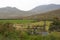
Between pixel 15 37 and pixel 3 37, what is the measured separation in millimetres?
694

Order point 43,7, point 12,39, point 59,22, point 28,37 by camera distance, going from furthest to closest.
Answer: point 43,7
point 59,22
point 28,37
point 12,39

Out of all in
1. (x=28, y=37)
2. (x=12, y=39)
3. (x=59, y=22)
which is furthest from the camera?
(x=59, y=22)

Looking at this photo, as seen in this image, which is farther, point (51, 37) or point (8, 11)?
point (8, 11)

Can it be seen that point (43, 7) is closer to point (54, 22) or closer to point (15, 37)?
point (54, 22)

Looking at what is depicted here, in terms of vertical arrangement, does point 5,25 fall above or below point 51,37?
above

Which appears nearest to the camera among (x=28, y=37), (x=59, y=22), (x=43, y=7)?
(x=28, y=37)

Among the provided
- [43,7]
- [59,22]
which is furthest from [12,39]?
[43,7]

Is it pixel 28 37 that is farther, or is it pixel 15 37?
pixel 28 37

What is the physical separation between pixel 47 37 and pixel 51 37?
0.28 m

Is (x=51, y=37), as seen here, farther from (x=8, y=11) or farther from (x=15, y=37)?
(x=8, y=11)

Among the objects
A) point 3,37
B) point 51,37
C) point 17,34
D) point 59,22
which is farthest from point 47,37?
point 59,22

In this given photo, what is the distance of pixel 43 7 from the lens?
90750mm

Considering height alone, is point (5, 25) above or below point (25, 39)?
above

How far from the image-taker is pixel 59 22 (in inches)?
705
